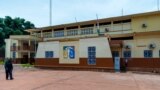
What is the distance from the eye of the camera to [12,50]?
56.0 m

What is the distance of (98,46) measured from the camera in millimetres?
36656

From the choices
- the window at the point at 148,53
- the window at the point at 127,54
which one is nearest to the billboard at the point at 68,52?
the window at the point at 127,54

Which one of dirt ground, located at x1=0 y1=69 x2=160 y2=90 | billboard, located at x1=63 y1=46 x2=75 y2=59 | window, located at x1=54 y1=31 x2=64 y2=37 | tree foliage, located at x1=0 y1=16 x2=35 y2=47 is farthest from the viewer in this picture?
tree foliage, located at x1=0 y1=16 x2=35 y2=47

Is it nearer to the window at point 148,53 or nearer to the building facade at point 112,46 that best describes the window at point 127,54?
the building facade at point 112,46

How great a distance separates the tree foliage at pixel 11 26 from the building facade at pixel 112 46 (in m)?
30.0

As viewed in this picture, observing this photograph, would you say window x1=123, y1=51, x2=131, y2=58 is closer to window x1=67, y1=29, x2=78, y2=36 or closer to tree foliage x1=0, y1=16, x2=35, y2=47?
window x1=67, y1=29, x2=78, y2=36

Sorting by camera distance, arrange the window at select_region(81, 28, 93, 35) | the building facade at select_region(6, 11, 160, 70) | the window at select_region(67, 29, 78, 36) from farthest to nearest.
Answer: the window at select_region(67, 29, 78, 36), the window at select_region(81, 28, 93, 35), the building facade at select_region(6, 11, 160, 70)

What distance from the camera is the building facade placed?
117 ft

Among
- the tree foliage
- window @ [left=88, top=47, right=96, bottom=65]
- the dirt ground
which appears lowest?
the dirt ground

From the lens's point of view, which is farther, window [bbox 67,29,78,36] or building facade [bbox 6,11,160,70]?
window [bbox 67,29,78,36]

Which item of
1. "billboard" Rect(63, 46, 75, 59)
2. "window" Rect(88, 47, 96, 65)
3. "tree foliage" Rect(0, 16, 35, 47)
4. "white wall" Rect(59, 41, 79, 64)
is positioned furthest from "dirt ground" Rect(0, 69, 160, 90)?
"tree foliage" Rect(0, 16, 35, 47)

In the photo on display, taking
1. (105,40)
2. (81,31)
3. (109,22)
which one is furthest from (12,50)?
(105,40)

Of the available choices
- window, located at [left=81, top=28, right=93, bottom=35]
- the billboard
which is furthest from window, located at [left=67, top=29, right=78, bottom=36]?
the billboard

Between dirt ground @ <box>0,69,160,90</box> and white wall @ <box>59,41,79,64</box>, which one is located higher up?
white wall @ <box>59,41,79,64</box>
